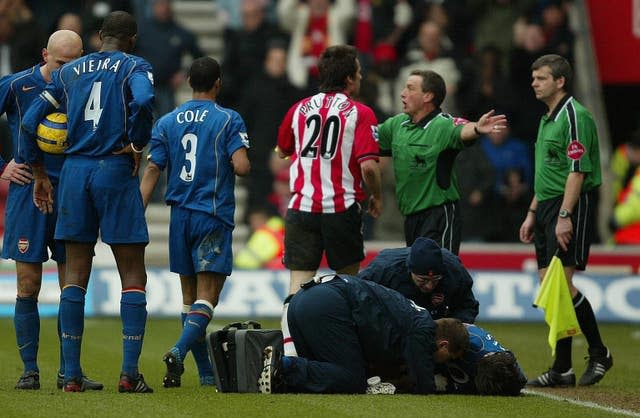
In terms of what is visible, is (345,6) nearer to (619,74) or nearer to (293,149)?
(619,74)

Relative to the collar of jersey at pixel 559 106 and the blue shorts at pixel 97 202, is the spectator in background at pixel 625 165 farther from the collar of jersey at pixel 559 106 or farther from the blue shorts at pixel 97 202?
the blue shorts at pixel 97 202

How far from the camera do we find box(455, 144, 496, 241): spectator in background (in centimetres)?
1902

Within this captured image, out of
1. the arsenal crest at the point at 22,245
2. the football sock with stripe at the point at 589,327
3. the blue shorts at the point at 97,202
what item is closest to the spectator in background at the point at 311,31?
the football sock with stripe at the point at 589,327

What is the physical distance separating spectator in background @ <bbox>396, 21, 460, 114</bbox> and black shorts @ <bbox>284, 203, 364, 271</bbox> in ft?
29.2

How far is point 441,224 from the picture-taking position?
36.6ft

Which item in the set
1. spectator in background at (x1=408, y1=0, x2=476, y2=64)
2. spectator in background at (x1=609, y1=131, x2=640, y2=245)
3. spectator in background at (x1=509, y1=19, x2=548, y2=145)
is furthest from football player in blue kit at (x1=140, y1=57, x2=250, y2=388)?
spectator in background at (x1=408, y1=0, x2=476, y2=64)

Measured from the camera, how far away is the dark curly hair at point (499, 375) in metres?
9.46

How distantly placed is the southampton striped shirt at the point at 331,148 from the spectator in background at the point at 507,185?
840 cm

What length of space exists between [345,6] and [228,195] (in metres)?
10.9

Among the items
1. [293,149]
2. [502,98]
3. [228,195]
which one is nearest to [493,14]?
[502,98]

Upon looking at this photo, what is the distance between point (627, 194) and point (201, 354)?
1006 cm

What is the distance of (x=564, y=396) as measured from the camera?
10125mm

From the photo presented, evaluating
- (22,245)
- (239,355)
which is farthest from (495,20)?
(22,245)

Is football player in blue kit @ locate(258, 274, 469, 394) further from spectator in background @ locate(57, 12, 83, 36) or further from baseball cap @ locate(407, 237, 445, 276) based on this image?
spectator in background @ locate(57, 12, 83, 36)
